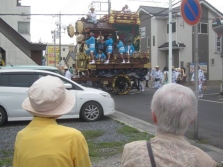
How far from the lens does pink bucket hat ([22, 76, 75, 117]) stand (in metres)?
2.40

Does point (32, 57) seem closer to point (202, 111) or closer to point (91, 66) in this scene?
point (91, 66)

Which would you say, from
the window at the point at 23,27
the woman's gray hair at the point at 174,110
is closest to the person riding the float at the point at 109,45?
the woman's gray hair at the point at 174,110

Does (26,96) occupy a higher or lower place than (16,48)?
lower

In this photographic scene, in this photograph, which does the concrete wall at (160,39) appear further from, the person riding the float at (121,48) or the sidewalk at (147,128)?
the sidewalk at (147,128)

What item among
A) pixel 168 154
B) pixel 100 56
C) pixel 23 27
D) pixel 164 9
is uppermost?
pixel 164 9

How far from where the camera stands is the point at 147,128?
8852 millimetres

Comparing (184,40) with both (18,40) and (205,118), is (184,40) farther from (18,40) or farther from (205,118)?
(205,118)

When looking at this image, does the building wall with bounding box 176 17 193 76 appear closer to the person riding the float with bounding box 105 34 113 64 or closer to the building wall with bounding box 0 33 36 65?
the building wall with bounding box 0 33 36 65

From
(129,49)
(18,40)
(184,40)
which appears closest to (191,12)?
(129,49)

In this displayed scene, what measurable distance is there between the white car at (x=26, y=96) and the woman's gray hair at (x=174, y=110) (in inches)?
294

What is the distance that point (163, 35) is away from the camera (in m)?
35.1

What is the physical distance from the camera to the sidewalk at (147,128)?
6346mm

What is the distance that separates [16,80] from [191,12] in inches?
197

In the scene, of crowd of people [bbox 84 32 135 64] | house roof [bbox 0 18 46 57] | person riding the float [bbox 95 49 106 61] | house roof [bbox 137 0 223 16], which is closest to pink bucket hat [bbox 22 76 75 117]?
crowd of people [bbox 84 32 135 64]
